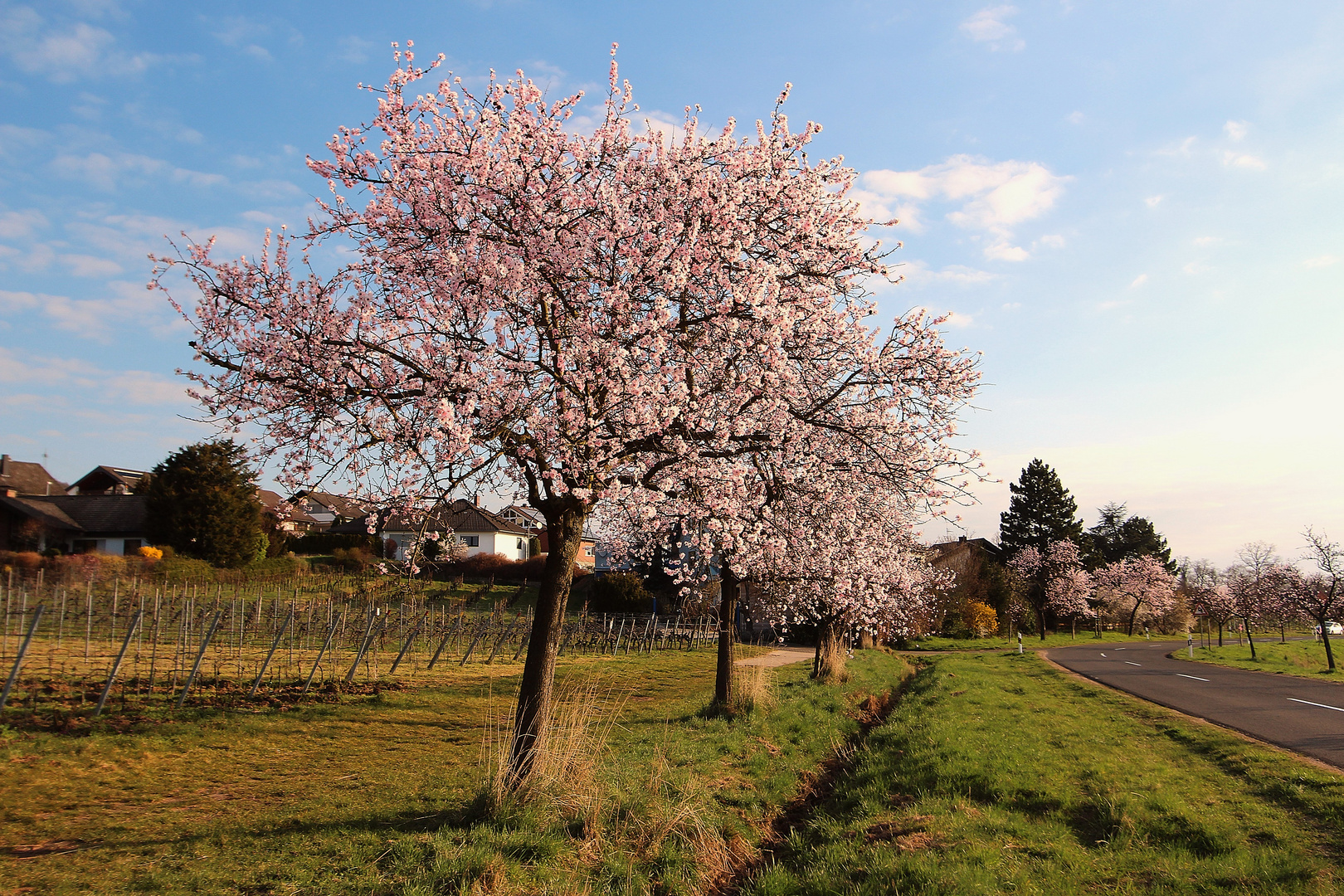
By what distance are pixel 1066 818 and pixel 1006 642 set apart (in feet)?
142

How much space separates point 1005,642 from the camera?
47031 millimetres

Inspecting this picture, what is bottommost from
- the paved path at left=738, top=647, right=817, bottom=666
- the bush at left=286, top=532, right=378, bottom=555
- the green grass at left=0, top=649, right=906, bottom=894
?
the paved path at left=738, top=647, right=817, bottom=666

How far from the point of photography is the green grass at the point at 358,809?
587 centimetres

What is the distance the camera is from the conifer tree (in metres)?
68.1

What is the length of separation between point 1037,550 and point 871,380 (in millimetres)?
64123

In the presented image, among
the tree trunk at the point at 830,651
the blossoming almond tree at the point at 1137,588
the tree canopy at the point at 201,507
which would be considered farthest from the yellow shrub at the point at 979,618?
the tree canopy at the point at 201,507

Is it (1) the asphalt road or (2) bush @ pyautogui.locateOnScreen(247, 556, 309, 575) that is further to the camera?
(2) bush @ pyautogui.locateOnScreen(247, 556, 309, 575)

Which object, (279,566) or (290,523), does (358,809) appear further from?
(279,566)

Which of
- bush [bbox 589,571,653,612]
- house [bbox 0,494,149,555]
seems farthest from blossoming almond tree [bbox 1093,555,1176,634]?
house [bbox 0,494,149,555]

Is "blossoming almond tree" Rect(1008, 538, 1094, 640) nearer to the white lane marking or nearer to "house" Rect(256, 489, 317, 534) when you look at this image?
the white lane marking

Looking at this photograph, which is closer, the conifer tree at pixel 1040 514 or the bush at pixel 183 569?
the bush at pixel 183 569

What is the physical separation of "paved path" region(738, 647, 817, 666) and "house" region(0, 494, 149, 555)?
3620 centimetres

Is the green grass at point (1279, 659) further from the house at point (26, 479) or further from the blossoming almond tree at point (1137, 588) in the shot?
the house at point (26, 479)

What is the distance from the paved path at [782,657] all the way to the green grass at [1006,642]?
892 centimetres
